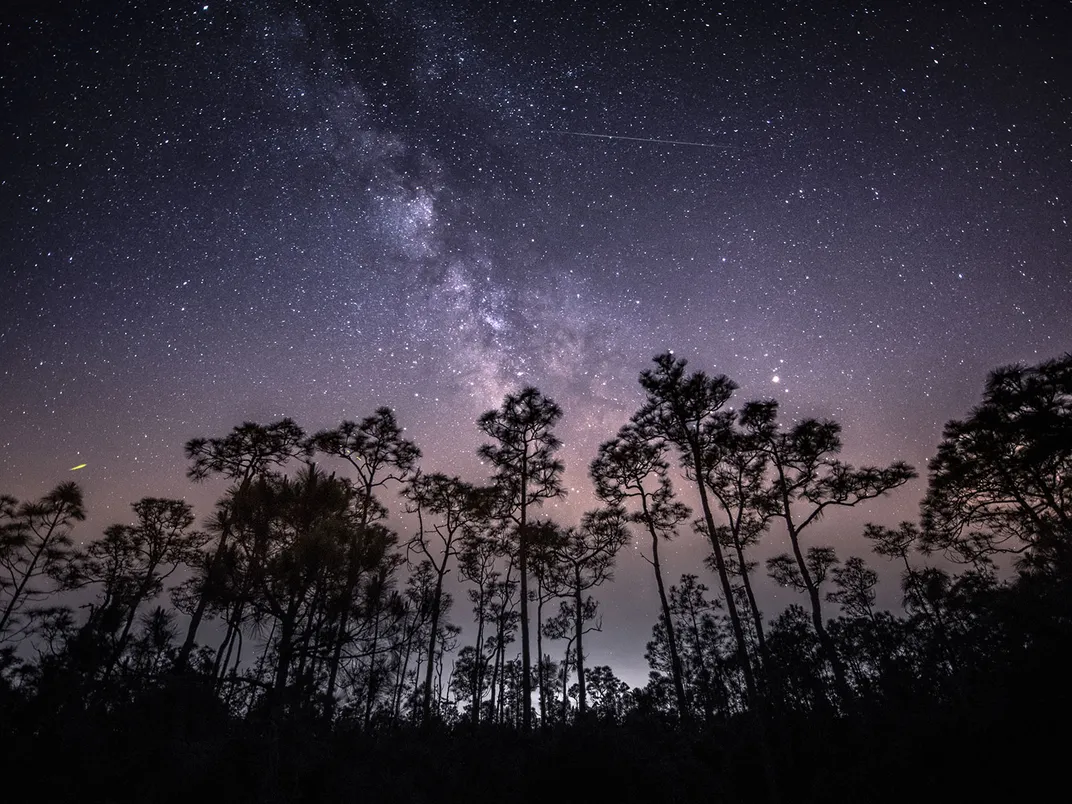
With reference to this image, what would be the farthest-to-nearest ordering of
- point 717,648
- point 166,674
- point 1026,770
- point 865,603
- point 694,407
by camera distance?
point 717,648 < point 865,603 < point 694,407 < point 166,674 < point 1026,770

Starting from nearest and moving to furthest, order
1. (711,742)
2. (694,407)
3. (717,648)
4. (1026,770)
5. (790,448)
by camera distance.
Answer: (1026,770) < (711,742) < (694,407) < (790,448) < (717,648)

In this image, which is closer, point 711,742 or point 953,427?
point 711,742

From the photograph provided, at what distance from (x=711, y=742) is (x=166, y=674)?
1704cm

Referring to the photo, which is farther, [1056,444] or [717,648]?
[717,648]

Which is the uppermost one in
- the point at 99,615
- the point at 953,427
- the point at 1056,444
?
the point at 953,427

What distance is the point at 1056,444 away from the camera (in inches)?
560

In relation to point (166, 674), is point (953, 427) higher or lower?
higher

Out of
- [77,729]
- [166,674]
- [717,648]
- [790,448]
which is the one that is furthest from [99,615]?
[717,648]

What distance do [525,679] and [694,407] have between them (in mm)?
12554

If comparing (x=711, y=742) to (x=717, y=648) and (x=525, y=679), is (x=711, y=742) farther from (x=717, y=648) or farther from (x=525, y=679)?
(x=717, y=648)

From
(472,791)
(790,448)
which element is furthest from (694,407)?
(472,791)

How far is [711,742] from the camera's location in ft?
52.1

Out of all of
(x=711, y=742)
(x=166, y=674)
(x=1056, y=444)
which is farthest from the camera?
(x=711, y=742)

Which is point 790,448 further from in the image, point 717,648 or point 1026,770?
point 717,648
